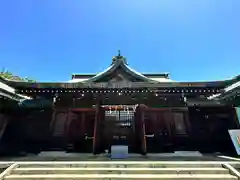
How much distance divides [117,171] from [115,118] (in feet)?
14.3

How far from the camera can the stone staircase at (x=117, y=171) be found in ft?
19.5

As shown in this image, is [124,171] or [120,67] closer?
[124,171]

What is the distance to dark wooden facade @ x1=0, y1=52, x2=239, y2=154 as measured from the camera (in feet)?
32.4

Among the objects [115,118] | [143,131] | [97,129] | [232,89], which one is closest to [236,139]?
[232,89]

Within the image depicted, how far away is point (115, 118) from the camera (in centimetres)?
1046

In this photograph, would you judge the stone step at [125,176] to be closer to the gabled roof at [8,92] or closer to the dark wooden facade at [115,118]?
the dark wooden facade at [115,118]

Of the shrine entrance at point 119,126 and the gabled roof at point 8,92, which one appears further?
the shrine entrance at point 119,126

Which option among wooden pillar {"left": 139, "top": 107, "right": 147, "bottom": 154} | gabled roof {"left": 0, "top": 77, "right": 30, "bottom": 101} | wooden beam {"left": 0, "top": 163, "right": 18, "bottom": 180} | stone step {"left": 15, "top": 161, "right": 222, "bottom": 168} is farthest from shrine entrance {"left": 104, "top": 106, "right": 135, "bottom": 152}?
wooden beam {"left": 0, "top": 163, "right": 18, "bottom": 180}

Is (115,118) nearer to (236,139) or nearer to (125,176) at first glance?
(125,176)

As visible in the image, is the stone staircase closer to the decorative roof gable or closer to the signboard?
the signboard

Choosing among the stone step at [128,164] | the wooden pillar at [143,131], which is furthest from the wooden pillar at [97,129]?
the stone step at [128,164]

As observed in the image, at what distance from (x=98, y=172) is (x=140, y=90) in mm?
4586

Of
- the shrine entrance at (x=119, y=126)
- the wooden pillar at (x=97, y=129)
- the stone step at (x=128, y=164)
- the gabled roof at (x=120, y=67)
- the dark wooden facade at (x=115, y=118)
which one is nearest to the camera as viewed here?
the stone step at (x=128, y=164)

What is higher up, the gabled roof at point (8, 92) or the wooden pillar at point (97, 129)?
the gabled roof at point (8, 92)
